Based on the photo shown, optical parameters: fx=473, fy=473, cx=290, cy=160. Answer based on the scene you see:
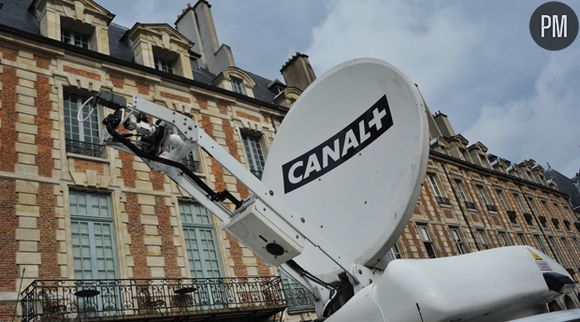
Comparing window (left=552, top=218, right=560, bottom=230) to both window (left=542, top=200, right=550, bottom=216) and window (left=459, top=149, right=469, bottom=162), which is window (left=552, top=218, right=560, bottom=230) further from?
window (left=459, top=149, right=469, bottom=162)

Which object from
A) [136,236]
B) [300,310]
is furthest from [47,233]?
[300,310]

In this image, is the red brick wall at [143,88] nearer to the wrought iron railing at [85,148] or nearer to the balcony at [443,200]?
the wrought iron railing at [85,148]

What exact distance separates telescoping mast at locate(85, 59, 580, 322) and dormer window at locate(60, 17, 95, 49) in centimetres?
1091

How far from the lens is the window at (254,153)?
1661 centimetres

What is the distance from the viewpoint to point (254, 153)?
677 inches

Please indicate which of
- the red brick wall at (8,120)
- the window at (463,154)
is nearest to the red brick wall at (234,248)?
the red brick wall at (8,120)

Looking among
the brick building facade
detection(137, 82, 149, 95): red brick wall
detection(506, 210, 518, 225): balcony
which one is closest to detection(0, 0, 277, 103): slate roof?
the brick building facade

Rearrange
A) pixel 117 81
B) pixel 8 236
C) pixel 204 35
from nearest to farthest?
pixel 8 236 → pixel 117 81 → pixel 204 35

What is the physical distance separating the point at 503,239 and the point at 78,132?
2412 centimetres

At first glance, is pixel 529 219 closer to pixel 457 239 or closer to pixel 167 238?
pixel 457 239

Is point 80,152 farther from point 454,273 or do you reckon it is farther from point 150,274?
point 454,273

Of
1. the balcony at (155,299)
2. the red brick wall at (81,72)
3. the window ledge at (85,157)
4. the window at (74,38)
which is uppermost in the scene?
the window at (74,38)

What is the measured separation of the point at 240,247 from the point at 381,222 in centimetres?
964

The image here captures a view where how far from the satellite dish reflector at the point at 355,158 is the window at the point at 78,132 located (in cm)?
772
